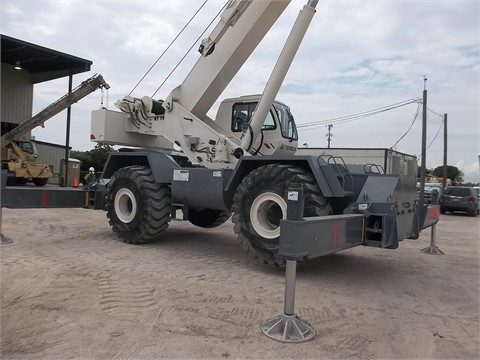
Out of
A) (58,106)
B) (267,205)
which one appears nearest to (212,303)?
(267,205)

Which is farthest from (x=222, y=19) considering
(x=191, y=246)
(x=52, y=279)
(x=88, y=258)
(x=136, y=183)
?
(x=52, y=279)

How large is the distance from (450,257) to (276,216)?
442 centimetres

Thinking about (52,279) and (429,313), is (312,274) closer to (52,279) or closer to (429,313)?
(429,313)

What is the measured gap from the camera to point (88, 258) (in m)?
6.94

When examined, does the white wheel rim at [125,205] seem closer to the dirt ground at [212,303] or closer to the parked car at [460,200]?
the dirt ground at [212,303]

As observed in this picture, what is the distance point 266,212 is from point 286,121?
2370 millimetres

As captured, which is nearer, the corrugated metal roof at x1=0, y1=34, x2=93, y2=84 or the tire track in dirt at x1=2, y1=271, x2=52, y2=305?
the tire track in dirt at x1=2, y1=271, x2=52, y2=305

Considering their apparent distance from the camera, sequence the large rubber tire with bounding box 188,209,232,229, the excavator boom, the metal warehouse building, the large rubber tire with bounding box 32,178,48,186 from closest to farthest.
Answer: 1. the large rubber tire with bounding box 188,209,232,229
2. the excavator boom
3. the large rubber tire with bounding box 32,178,48,186
4. the metal warehouse building

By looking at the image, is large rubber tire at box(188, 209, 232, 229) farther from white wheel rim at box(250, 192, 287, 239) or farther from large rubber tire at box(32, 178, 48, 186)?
large rubber tire at box(32, 178, 48, 186)

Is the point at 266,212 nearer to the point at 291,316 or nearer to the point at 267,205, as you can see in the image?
the point at 267,205

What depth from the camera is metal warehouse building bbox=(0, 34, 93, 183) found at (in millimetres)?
24656

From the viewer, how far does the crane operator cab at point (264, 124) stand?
8125mm

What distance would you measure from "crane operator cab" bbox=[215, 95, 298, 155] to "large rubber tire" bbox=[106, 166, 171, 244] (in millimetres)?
1842

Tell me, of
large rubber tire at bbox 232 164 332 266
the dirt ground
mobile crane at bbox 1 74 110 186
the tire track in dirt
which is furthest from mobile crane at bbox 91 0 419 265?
mobile crane at bbox 1 74 110 186
